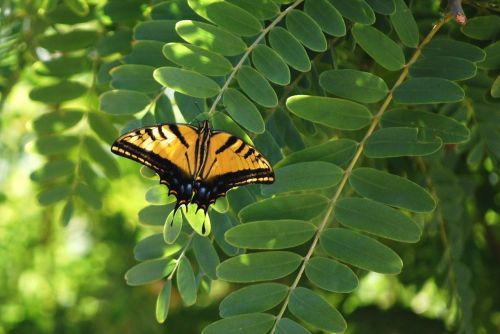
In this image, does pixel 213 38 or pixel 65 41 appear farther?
pixel 65 41

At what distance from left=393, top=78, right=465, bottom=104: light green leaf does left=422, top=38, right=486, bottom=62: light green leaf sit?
6cm

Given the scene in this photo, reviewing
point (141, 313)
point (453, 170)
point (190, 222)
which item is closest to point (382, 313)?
point (453, 170)

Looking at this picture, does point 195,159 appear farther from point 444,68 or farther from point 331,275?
point 444,68

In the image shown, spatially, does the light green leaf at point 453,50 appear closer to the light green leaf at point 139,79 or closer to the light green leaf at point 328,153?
the light green leaf at point 328,153

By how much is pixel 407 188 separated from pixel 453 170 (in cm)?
51

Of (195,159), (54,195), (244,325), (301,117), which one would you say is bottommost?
(54,195)

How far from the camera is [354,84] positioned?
1.18 meters

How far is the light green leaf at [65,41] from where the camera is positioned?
62.3 inches

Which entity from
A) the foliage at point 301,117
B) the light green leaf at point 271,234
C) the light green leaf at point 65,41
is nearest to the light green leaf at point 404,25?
the foliage at point 301,117

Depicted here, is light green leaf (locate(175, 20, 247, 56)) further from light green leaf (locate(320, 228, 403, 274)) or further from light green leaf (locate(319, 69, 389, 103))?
light green leaf (locate(320, 228, 403, 274))

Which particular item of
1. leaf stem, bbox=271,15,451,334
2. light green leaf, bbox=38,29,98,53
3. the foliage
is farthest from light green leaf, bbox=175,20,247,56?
light green leaf, bbox=38,29,98,53

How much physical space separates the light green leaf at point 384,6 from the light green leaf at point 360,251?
329 millimetres

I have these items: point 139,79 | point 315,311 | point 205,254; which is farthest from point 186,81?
point 315,311

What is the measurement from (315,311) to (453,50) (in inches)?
17.4
